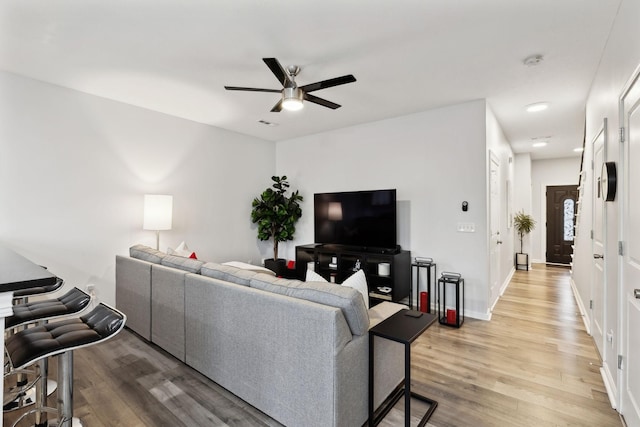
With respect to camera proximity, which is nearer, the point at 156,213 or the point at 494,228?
the point at 156,213

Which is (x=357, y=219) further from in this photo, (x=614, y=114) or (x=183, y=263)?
(x=614, y=114)

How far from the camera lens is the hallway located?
2.01 m

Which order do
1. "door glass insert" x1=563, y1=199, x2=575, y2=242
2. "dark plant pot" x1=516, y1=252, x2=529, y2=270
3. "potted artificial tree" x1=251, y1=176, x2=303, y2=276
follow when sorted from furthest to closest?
"door glass insert" x1=563, y1=199, x2=575, y2=242 < "dark plant pot" x1=516, y1=252, x2=529, y2=270 < "potted artificial tree" x1=251, y1=176, x2=303, y2=276

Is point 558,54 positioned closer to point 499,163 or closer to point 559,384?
point 499,163

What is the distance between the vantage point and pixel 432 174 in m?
4.14

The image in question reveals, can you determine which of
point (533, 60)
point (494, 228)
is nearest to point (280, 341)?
point (533, 60)

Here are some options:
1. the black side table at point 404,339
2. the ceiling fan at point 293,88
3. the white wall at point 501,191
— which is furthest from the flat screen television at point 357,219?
the black side table at point 404,339

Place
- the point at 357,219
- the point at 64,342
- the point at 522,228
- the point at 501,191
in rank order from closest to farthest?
the point at 64,342 → the point at 357,219 → the point at 501,191 → the point at 522,228

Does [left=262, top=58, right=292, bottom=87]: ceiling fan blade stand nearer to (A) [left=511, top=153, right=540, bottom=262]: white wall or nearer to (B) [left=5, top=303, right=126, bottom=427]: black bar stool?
(B) [left=5, top=303, right=126, bottom=427]: black bar stool

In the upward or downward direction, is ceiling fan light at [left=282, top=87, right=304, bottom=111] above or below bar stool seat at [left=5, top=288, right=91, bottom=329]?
above

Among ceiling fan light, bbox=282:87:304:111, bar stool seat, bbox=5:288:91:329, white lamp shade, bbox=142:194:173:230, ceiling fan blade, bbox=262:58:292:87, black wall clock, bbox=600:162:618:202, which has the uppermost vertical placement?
ceiling fan blade, bbox=262:58:292:87

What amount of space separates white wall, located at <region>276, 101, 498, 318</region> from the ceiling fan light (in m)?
2.14

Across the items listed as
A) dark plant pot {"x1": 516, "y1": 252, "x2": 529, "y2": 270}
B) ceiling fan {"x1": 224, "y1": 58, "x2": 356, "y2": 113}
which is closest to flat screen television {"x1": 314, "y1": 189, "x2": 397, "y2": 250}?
ceiling fan {"x1": 224, "y1": 58, "x2": 356, "y2": 113}

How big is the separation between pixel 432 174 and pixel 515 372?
2.44 meters
